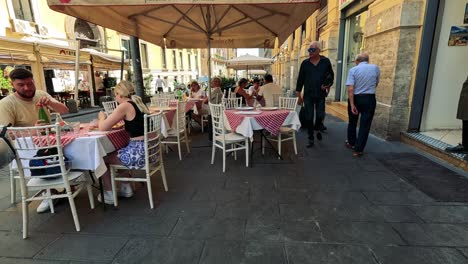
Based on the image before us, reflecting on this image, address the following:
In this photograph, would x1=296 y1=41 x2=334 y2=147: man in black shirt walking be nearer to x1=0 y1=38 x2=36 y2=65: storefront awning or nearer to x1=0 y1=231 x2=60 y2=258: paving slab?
x1=0 y1=231 x2=60 y2=258: paving slab

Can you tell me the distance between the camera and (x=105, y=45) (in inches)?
642

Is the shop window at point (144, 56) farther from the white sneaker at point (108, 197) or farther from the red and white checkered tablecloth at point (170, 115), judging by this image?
the white sneaker at point (108, 197)

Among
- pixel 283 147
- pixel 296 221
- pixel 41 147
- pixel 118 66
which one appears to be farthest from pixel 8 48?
pixel 296 221

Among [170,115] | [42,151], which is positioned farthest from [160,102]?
[42,151]

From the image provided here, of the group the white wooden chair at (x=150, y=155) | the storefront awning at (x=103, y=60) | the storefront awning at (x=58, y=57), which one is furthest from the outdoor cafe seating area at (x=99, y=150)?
the storefront awning at (x=103, y=60)

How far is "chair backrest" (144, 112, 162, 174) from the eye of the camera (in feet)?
8.81

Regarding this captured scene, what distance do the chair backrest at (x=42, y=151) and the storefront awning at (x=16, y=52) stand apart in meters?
7.45

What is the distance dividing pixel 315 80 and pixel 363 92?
0.83 meters

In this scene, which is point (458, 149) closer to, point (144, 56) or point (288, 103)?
point (288, 103)

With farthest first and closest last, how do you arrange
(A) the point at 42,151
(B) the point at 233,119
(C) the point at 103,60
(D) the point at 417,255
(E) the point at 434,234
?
(C) the point at 103,60 < (B) the point at 233,119 < (A) the point at 42,151 < (E) the point at 434,234 < (D) the point at 417,255

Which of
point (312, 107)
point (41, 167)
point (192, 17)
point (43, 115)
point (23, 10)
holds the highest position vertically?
point (23, 10)

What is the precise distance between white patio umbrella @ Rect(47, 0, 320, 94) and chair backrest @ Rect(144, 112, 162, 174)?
49.1 inches

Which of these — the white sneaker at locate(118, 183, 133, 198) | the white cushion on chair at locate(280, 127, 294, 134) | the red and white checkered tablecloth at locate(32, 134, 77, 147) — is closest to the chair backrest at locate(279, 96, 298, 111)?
the white cushion on chair at locate(280, 127, 294, 134)

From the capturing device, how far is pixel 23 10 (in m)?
11.0
